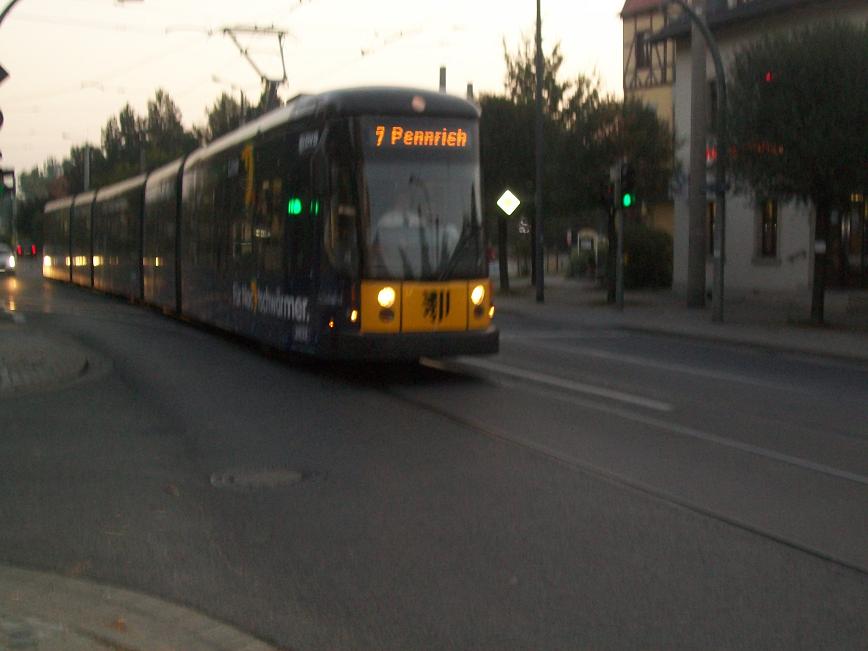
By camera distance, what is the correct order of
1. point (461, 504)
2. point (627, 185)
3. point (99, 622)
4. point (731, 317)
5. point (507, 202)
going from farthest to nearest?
point (507, 202)
point (627, 185)
point (731, 317)
point (461, 504)
point (99, 622)

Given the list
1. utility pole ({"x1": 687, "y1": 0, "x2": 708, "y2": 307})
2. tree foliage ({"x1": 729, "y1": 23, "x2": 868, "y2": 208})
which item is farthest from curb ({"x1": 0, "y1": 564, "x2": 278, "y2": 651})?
utility pole ({"x1": 687, "y1": 0, "x2": 708, "y2": 307})

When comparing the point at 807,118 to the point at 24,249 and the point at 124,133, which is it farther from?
the point at 24,249

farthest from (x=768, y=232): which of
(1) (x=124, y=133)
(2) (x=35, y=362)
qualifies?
(1) (x=124, y=133)

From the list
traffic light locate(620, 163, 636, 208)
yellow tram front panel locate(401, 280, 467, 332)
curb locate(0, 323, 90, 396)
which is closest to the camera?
yellow tram front panel locate(401, 280, 467, 332)

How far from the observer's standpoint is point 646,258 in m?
40.1

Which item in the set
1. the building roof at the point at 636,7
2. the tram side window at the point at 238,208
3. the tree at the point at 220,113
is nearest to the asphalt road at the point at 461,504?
the tram side window at the point at 238,208

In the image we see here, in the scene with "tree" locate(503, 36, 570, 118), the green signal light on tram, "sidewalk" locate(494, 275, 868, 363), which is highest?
"tree" locate(503, 36, 570, 118)

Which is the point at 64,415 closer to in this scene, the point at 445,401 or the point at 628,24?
the point at 445,401

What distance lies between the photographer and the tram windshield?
13906mm

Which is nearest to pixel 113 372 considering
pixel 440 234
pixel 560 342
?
pixel 440 234

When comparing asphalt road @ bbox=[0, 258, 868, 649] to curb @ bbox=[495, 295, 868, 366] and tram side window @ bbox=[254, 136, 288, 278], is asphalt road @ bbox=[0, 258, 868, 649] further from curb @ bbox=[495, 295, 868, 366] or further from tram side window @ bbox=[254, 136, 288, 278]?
curb @ bbox=[495, 295, 868, 366]

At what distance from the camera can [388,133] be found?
46.0 feet

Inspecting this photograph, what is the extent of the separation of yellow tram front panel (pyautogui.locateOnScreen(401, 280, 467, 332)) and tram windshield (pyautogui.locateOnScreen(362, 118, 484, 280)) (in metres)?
0.12

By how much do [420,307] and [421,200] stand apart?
1223 mm
